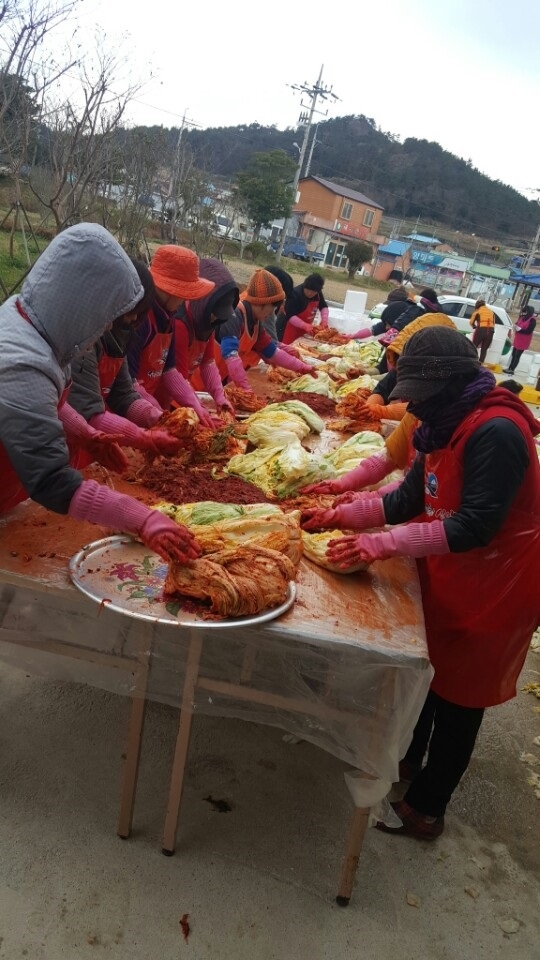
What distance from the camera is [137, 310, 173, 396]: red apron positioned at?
12.4 ft

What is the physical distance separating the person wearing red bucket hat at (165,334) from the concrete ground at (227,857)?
187 centimetres

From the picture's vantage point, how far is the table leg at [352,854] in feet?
7.52

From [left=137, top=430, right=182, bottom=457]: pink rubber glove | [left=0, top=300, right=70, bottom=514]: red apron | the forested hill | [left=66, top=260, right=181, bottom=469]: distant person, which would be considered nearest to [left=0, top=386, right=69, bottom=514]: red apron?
[left=0, top=300, right=70, bottom=514]: red apron

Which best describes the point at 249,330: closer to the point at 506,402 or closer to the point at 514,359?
the point at 506,402

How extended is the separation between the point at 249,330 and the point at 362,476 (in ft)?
9.39

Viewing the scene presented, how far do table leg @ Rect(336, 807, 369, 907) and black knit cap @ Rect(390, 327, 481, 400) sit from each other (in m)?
1.56

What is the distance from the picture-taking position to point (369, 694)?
2.14 m

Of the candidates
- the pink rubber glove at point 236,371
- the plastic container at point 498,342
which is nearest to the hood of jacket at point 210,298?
the pink rubber glove at point 236,371

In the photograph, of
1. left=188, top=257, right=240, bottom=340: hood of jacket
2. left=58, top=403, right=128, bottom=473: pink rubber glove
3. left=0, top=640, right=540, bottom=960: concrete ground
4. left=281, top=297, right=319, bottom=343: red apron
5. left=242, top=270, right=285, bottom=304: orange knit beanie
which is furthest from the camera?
left=281, top=297, right=319, bottom=343: red apron

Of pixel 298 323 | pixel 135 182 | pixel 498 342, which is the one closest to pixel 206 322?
pixel 298 323

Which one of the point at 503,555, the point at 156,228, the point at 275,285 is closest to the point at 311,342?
the point at 275,285

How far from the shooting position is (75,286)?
1.90 meters

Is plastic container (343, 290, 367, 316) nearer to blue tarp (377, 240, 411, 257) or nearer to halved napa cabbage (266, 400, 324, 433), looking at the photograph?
halved napa cabbage (266, 400, 324, 433)

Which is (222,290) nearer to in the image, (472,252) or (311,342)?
(311,342)
